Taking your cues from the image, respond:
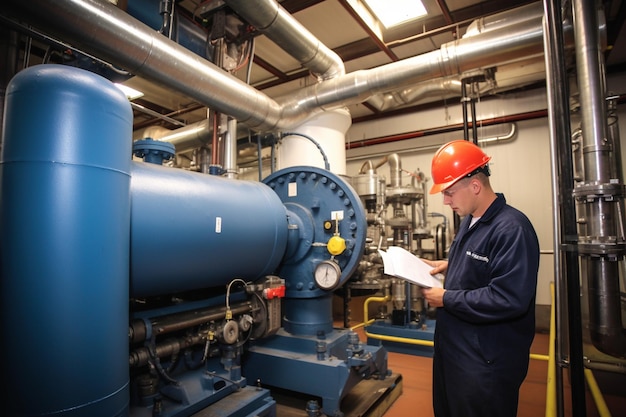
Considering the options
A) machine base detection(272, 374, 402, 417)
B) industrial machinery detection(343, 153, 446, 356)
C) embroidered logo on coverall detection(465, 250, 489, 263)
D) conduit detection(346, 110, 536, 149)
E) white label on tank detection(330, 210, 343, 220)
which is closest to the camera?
embroidered logo on coverall detection(465, 250, 489, 263)

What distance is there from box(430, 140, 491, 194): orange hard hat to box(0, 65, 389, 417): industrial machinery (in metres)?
0.85

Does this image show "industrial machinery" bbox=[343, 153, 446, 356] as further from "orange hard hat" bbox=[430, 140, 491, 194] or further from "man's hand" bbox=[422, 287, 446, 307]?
"orange hard hat" bbox=[430, 140, 491, 194]

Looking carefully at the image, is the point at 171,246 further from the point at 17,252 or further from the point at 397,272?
the point at 397,272

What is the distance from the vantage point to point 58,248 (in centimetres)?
93

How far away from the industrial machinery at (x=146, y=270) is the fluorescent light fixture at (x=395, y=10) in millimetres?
1809

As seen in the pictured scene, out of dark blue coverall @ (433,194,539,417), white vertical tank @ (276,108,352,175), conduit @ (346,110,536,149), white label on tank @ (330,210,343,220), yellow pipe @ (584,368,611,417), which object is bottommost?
yellow pipe @ (584,368,611,417)

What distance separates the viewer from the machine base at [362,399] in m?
2.13

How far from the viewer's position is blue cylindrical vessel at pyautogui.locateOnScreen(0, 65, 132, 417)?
0.90 metres

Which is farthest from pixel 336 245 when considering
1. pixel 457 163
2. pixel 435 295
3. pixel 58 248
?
pixel 58 248

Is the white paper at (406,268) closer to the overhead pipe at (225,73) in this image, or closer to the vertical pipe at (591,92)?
the vertical pipe at (591,92)

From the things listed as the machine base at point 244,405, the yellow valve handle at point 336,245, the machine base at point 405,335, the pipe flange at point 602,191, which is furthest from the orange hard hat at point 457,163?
the machine base at point 405,335

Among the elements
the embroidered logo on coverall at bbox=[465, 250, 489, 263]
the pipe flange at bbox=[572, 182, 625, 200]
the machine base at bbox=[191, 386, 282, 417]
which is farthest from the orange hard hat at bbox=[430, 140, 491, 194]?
the machine base at bbox=[191, 386, 282, 417]

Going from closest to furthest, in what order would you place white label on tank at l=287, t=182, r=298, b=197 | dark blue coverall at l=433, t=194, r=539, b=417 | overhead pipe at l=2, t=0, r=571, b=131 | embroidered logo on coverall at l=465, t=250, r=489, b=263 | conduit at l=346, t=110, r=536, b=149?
dark blue coverall at l=433, t=194, r=539, b=417 → embroidered logo on coverall at l=465, t=250, r=489, b=263 → overhead pipe at l=2, t=0, r=571, b=131 → white label on tank at l=287, t=182, r=298, b=197 → conduit at l=346, t=110, r=536, b=149

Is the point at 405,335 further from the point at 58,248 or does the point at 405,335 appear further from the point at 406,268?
the point at 58,248
